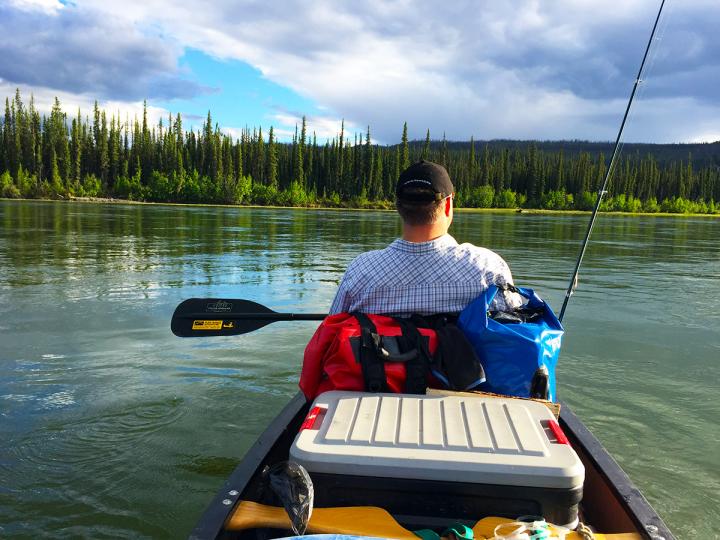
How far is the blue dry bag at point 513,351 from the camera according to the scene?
2523mm

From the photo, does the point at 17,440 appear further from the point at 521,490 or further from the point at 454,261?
the point at 521,490

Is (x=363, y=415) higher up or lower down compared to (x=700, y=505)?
higher up

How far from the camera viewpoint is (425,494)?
201cm

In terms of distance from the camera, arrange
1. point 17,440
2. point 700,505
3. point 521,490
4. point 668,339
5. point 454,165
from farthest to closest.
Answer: point 454,165, point 668,339, point 17,440, point 700,505, point 521,490

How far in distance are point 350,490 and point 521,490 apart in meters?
0.57

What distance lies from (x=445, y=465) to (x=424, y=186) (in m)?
1.41

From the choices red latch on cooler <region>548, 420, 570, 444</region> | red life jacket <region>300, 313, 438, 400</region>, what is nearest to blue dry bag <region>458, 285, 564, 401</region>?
red life jacket <region>300, 313, 438, 400</region>

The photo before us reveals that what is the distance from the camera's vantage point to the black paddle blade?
4656 millimetres

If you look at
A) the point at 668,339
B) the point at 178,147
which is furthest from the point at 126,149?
the point at 668,339

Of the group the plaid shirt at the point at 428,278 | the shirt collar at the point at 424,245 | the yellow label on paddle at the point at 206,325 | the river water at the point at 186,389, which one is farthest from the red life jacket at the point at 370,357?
the yellow label on paddle at the point at 206,325

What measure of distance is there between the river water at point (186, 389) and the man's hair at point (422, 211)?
227 centimetres

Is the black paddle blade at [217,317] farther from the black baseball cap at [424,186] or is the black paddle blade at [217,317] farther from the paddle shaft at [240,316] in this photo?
the black baseball cap at [424,186]

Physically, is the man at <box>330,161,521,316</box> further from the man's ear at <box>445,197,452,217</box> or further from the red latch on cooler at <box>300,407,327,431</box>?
the red latch on cooler at <box>300,407,327,431</box>

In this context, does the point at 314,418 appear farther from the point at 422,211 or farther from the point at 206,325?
the point at 206,325
